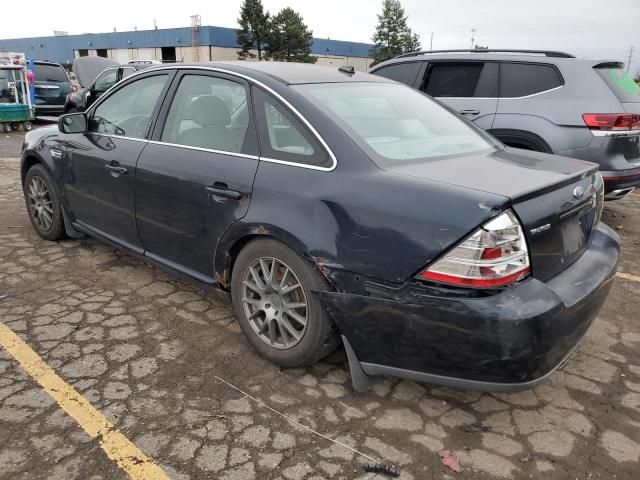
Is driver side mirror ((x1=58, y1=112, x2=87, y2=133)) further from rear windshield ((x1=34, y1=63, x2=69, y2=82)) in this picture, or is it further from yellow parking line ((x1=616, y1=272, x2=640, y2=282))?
rear windshield ((x1=34, y1=63, x2=69, y2=82))

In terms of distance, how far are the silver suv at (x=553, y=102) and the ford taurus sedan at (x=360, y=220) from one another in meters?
2.31

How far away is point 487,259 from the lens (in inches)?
84.0

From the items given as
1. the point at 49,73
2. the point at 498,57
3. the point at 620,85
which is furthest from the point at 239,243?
the point at 49,73

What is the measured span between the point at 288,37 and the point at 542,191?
5443 cm

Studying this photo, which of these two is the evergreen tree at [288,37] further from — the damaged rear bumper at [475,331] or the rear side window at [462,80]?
the damaged rear bumper at [475,331]

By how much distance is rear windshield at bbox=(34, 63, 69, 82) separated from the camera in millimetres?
15172

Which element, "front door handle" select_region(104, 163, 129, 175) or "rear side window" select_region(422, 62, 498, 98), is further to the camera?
"rear side window" select_region(422, 62, 498, 98)

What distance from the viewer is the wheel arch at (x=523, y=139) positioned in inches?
210

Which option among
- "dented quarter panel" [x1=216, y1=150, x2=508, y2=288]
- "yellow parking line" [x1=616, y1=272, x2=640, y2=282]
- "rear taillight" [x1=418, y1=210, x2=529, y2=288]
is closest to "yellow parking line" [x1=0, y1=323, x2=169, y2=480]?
"dented quarter panel" [x1=216, y1=150, x2=508, y2=288]

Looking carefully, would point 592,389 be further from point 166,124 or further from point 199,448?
point 166,124

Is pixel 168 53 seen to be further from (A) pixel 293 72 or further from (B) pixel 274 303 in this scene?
(B) pixel 274 303

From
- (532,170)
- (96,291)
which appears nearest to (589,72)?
(532,170)

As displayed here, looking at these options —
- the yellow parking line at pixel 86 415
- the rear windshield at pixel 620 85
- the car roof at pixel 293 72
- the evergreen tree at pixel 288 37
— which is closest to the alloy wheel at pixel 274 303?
the yellow parking line at pixel 86 415

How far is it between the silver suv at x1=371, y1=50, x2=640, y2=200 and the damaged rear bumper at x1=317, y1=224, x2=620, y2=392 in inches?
120
